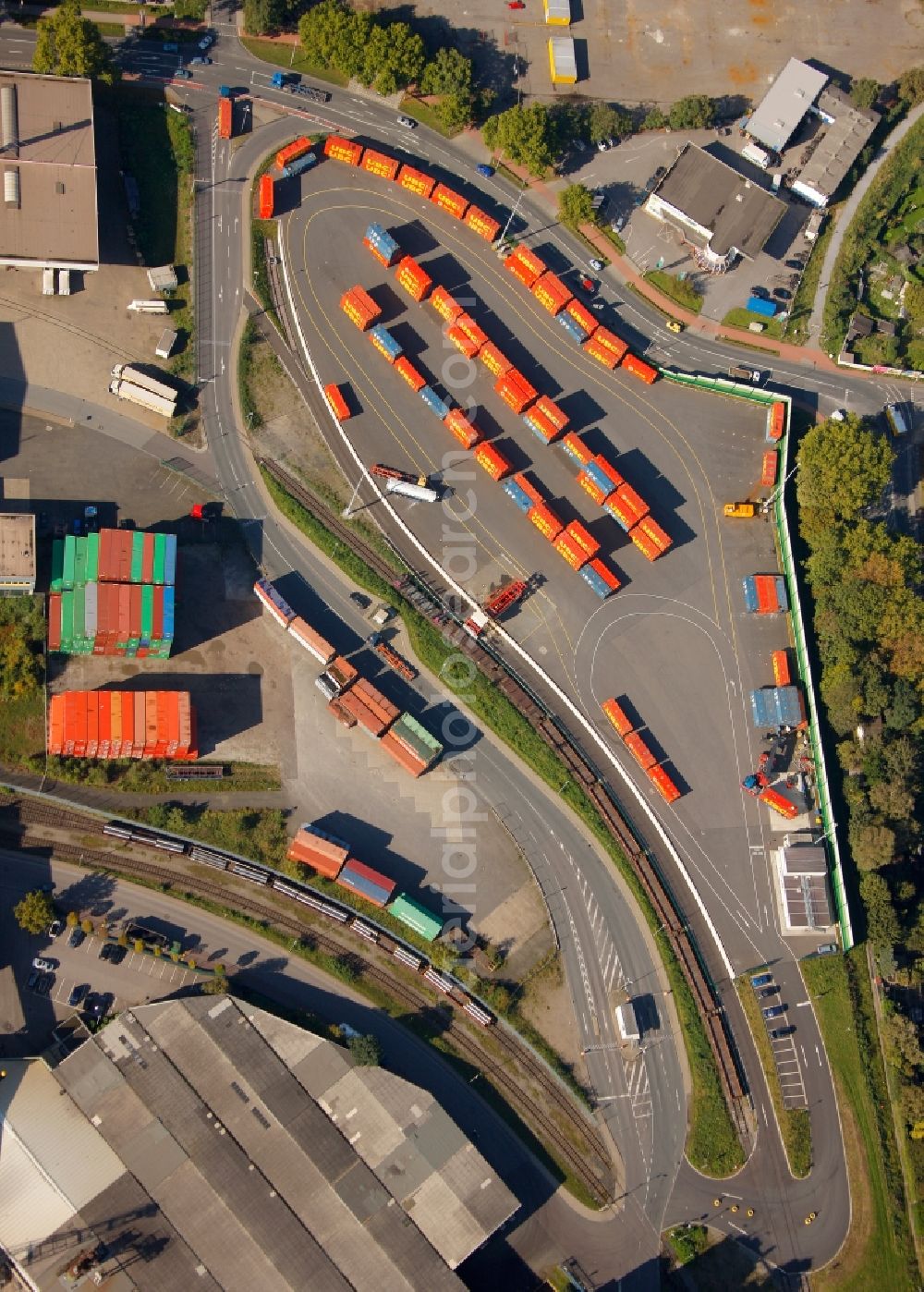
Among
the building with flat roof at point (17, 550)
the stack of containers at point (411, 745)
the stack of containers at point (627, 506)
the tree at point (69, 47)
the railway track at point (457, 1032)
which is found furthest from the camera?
the stack of containers at point (627, 506)

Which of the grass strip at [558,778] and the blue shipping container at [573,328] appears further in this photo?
the blue shipping container at [573,328]

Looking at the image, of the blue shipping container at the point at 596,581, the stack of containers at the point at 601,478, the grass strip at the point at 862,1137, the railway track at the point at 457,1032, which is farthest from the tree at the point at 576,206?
the grass strip at the point at 862,1137

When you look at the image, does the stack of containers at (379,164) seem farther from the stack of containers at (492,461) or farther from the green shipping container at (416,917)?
the green shipping container at (416,917)

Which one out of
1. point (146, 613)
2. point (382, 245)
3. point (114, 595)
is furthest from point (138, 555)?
point (382, 245)

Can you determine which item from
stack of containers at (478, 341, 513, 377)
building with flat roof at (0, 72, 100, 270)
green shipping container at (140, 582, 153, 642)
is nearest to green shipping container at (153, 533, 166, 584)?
green shipping container at (140, 582, 153, 642)

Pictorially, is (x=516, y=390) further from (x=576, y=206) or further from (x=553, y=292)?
(x=576, y=206)

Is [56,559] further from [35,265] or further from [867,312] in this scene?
[867,312]
